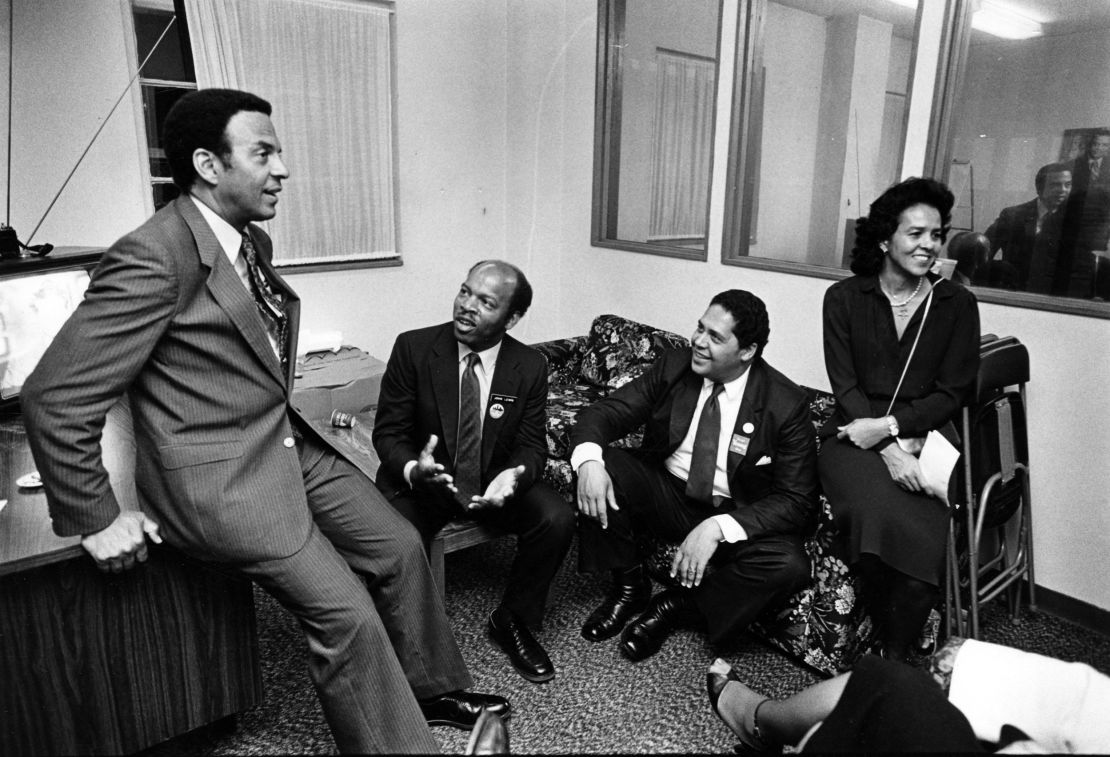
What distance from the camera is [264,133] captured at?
178 cm

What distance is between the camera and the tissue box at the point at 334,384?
12.1 ft

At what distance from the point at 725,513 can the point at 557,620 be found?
28.6 inches

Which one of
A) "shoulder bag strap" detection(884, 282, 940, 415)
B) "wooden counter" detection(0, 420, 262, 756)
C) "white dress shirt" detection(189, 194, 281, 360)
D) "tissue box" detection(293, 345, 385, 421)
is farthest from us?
"tissue box" detection(293, 345, 385, 421)

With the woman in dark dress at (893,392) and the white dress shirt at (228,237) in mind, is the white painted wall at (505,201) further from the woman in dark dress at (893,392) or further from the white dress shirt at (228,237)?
the white dress shirt at (228,237)

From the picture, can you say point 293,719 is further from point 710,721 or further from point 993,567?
point 993,567

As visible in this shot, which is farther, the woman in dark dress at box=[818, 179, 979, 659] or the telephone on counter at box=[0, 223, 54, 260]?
the telephone on counter at box=[0, 223, 54, 260]

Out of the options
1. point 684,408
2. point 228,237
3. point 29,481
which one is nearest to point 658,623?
point 684,408

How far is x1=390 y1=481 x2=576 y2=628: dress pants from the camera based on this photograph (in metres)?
2.38

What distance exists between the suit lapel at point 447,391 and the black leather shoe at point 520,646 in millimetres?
574

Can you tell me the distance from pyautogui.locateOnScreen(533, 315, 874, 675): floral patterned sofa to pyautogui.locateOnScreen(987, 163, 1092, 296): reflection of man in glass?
2.77ft

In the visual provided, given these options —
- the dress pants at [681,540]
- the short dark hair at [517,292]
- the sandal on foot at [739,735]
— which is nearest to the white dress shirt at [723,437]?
the dress pants at [681,540]

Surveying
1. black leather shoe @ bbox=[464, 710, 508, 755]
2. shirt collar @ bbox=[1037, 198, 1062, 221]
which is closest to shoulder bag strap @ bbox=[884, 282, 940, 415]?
shirt collar @ bbox=[1037, 198, 1062, 221]

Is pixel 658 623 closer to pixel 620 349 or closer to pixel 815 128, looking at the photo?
pixel 620 349

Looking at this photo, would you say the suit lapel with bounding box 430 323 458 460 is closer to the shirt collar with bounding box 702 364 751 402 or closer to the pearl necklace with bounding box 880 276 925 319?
the shirt collar with bounding box 702 364 751 402
